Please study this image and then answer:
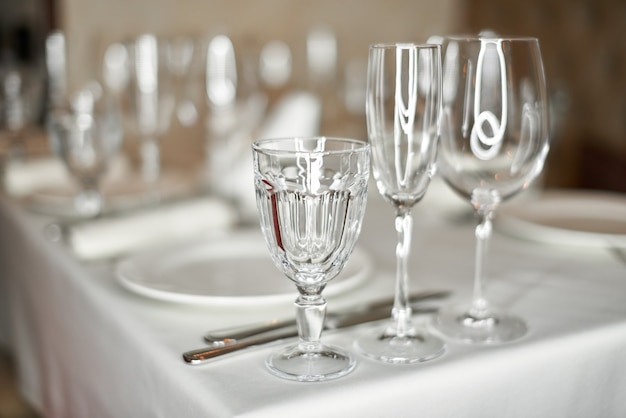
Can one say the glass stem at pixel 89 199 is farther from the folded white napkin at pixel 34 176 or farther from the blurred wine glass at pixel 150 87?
the blurred wine glass at pixel 150 87

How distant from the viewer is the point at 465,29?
324 cm

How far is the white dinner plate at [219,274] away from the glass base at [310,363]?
0.12 meters

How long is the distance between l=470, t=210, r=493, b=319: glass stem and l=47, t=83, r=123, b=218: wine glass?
2.06 ft

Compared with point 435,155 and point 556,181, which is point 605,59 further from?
point 435,155

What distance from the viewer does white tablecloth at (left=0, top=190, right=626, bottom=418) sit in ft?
1.90

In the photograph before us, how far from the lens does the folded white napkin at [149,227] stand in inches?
36.9

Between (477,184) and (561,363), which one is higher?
(477,184)

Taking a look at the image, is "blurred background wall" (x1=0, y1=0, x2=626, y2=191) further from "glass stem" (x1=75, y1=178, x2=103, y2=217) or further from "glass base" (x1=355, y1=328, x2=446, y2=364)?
"glass base" (x1=355, y1=328, x2=446, y2=364)

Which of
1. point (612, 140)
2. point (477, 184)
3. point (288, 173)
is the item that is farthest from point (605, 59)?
point (288, 173)

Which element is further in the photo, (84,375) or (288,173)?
(84,375)

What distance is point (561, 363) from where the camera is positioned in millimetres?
666

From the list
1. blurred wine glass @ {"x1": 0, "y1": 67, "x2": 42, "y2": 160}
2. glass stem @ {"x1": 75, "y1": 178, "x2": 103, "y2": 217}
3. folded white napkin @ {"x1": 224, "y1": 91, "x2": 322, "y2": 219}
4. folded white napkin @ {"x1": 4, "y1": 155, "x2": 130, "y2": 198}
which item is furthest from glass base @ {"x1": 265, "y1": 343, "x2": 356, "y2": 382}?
blurred wine glass @ {"x1": 0, "y1": 67, "x2": 42, "y2": 160}

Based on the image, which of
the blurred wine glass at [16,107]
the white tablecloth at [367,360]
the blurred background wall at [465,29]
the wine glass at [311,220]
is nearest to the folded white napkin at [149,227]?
the white tablecloth at [367,360]

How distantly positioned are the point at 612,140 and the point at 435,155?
229 cm
